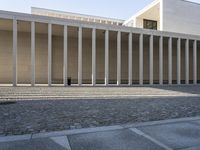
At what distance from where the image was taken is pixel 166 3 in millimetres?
27875

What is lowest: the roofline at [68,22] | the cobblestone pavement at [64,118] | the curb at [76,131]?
the curb at [76,131]

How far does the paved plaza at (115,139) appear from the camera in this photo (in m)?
4.08

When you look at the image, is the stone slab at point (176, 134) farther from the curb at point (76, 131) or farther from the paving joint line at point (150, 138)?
the curb at point (76, 131)

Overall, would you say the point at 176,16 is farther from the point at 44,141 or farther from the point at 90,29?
the point at 44,141

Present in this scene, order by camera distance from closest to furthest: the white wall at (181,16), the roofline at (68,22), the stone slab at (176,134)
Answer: the stone slab at (176,134) → the roofline at (68,22) → the white wall at (181,16)

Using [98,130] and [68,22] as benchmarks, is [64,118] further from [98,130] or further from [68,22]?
[68,22]

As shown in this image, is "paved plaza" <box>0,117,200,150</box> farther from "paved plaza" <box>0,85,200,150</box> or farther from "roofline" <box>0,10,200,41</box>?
"roofline" <box>0,10,200,41</box>

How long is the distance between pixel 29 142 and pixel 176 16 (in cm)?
2836

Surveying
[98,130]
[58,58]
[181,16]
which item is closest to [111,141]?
[98,130]

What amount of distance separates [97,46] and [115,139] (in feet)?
78.7

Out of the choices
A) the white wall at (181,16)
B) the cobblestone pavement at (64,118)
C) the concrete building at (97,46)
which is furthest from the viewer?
the white wall at (181,16)

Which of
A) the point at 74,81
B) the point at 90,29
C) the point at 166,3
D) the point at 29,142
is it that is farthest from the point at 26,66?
the point at 29,142

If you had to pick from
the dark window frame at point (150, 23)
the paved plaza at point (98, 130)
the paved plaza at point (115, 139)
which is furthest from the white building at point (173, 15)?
the paved plaza at point (115, 139)

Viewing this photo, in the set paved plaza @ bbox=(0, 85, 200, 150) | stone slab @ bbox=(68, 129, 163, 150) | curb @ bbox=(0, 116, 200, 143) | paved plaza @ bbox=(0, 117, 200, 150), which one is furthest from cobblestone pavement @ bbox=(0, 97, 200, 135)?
stone slab @ bbox=(68, 129, 163, 150)
